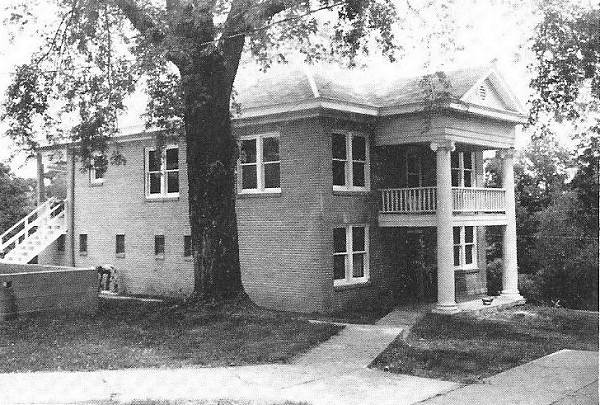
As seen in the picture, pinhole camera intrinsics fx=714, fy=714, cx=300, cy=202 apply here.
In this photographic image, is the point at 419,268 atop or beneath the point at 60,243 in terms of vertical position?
beneath

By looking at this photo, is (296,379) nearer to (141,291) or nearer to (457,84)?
(457,84)

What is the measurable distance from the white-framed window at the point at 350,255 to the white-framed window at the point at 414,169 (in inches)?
114

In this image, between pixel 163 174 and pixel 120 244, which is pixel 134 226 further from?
pixel 163 174

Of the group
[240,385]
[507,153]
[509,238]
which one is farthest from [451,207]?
[240,385]

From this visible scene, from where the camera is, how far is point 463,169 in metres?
25.0

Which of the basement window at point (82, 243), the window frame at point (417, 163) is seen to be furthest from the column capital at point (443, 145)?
the basement window at point (82, 243)

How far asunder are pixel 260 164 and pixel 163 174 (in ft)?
15.3

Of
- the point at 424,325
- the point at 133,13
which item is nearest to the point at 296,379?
the point at 424,325

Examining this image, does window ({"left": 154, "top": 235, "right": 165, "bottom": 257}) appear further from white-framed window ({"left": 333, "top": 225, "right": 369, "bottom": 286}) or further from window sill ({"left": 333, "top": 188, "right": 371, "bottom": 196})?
window sill ({"left": 333, "top": 188, "right": 371, "bottom": 196})

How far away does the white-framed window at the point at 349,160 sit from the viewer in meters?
21.2

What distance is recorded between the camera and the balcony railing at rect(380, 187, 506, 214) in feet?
70.7

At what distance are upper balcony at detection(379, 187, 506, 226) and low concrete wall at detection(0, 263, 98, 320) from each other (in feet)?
30.0

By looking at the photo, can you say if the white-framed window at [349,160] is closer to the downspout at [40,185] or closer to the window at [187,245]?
the window at [187,245]

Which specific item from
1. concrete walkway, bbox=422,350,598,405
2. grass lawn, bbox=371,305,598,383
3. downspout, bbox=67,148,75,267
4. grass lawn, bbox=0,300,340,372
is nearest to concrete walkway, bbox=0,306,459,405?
concrete walkway, bbox=422,350,598,405
